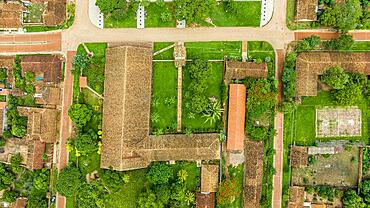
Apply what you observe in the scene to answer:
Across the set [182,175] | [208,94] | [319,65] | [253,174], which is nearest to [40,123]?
[182,175]

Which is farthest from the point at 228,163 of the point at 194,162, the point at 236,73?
the point at 236,73

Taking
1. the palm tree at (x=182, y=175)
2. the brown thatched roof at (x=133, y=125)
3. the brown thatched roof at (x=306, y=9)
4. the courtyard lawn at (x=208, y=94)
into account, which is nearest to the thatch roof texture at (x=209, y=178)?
the brown thatched roof at (x=133, y=125)

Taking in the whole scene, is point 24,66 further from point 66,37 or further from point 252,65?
point 252,65

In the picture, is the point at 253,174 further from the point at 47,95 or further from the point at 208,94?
the point at 47,95

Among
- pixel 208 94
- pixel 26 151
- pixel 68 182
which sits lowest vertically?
pixel 68 182

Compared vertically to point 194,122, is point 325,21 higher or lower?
higher

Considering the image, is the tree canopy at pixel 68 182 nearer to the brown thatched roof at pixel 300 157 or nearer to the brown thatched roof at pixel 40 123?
the brown thatched roof at pixel 40 123

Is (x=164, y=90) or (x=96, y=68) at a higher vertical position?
(x=96, y=68)
